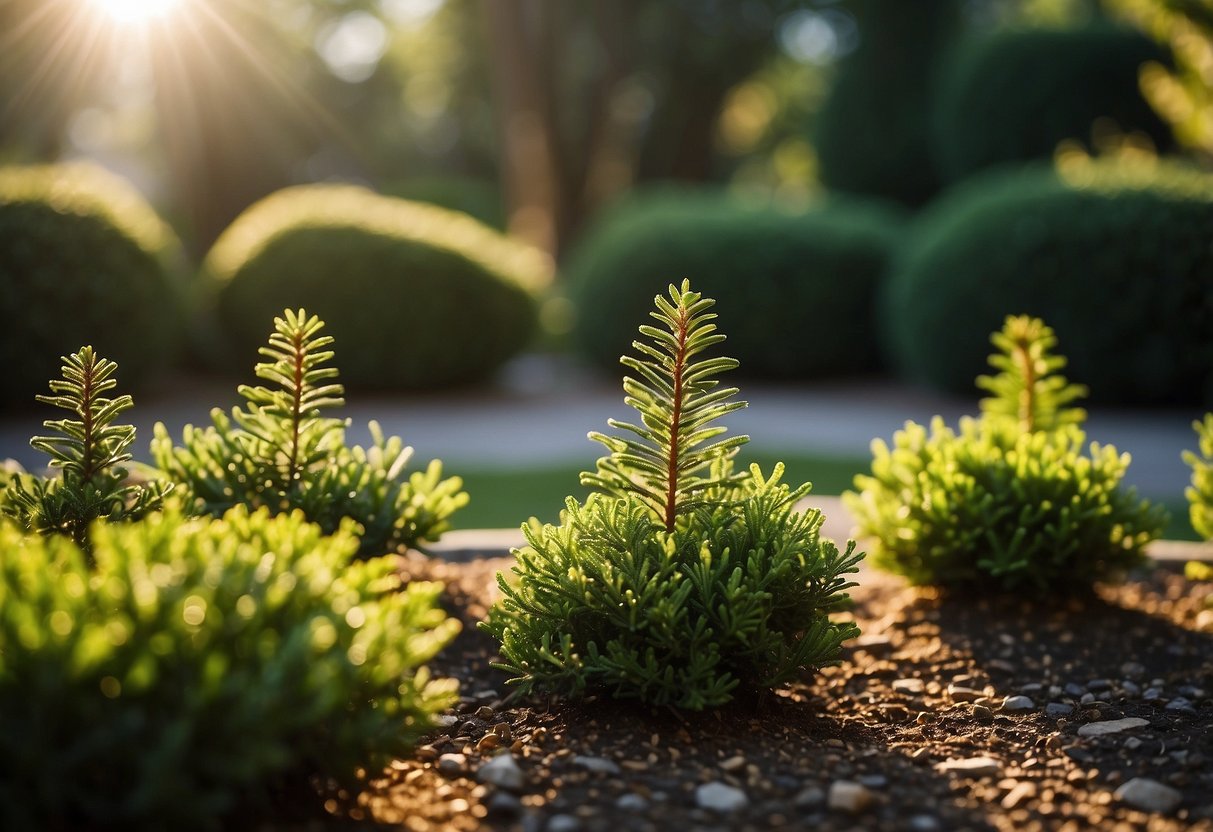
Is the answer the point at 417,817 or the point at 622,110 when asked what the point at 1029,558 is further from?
the point at 622,110

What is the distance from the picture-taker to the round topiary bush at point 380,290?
927 centimetres

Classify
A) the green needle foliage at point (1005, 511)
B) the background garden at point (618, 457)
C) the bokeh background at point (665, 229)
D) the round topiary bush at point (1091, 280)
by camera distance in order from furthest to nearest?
1. the bokeh background at point (665, 229)
2. the round topiary bush at point (1091, 280)
3. the green needle foliage at point (1005, 511)
4. the background garden at point (618, 457)

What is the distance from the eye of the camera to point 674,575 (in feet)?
7.38

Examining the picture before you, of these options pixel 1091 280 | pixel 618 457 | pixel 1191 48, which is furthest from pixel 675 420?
pixel 1191 48

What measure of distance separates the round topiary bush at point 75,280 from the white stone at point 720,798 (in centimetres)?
730

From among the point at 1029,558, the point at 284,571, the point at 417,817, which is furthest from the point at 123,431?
the point at 1029,558

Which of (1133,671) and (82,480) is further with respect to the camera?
(1133,671)

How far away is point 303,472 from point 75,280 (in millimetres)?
6340

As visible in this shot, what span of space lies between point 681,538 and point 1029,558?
52.9 inches

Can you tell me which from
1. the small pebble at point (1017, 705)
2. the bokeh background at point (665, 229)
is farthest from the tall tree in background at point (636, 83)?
the small pebble at point (1017, 705)

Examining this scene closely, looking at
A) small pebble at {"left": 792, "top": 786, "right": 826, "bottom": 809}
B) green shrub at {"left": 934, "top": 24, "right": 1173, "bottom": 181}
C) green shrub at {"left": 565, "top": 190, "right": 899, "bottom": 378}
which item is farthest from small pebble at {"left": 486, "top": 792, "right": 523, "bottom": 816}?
green shrub at {"left": 934, "top": 24, "right": 1173, "bottom": 181}

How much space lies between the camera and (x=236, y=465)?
2824mm

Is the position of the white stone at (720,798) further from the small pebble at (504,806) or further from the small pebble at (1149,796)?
the small pebble at (1149,796)

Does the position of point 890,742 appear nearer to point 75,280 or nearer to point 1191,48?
point 75,280
